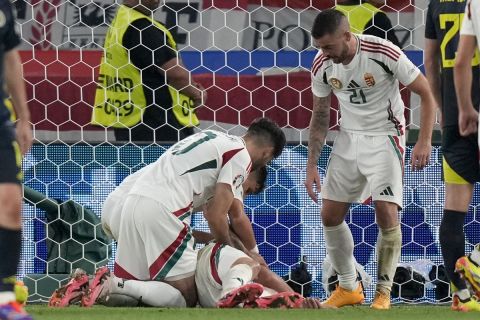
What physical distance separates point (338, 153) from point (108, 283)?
4.72ft

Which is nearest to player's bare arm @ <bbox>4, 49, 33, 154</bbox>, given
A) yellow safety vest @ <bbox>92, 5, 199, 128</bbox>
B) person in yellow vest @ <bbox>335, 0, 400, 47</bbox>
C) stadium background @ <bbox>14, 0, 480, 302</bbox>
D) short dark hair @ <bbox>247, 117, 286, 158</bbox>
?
short dark hair @ <bbox>247, 117, 286, 158</bbox>

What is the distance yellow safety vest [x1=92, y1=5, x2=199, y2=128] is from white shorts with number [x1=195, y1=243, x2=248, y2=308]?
1.35m

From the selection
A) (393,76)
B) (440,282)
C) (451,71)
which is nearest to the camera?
(451,71)

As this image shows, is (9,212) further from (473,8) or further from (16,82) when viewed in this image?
(473,8)

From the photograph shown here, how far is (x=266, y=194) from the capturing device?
6.90 m

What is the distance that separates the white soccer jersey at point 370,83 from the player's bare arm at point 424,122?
0.19 ft

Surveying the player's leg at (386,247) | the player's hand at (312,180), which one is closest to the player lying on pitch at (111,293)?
the player's hand at (312,180)

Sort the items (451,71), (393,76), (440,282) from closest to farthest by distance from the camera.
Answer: (451,71) < (393,76) < (440,282)

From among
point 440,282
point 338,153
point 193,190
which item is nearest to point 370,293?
point 440,282

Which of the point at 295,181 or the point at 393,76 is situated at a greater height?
the point at 393,76

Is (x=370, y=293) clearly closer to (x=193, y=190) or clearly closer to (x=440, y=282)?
(x=440, y=282)

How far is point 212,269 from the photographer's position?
5.85 metres

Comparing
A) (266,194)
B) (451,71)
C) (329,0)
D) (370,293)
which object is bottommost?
(370,293)

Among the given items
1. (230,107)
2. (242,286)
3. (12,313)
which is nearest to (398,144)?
(230,107)
